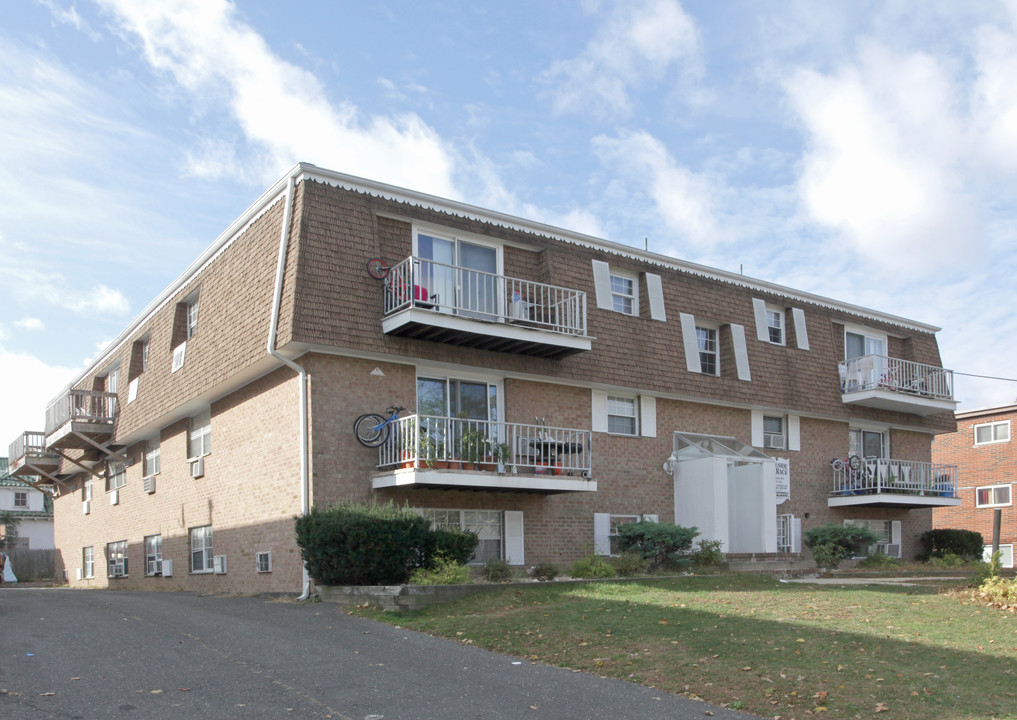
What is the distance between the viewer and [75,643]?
1074cm

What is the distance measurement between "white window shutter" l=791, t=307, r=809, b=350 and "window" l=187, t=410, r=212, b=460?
14.4 meters

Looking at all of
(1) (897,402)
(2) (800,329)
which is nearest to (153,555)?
(2) (800,329)

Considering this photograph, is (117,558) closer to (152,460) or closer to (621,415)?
(152,460)

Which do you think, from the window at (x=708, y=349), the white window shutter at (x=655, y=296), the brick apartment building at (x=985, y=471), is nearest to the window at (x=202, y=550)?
the white window shutter at (x=655, y=296)

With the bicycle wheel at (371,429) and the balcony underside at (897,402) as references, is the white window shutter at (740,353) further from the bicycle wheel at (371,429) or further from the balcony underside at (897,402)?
the bicycle wheel at (371,429)

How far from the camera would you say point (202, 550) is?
21094mm

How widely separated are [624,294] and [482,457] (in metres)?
6.21

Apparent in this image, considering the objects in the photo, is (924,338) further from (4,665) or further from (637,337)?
(4,665)

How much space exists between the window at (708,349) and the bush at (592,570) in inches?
266

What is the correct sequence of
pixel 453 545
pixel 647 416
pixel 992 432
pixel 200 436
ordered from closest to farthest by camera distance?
1. pixel 453 545
2. pixel 647 416
3. pixel 200 436
4. pixel 992 432

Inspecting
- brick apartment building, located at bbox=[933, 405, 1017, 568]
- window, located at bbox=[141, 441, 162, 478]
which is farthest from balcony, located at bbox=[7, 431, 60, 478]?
brick apartment building, located at bbox=[933, 405, 1017, 568]

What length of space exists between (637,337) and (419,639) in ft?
36.4

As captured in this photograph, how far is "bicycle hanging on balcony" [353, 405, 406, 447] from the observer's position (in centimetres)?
A: 1709

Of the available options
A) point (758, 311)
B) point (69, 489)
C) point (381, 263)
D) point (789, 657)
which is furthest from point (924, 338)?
point (69, 489)
